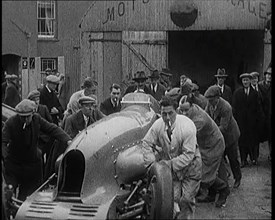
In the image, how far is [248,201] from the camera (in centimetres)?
1055

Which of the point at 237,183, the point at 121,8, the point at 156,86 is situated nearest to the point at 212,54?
the point at 121,8

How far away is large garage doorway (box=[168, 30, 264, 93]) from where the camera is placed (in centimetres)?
2364

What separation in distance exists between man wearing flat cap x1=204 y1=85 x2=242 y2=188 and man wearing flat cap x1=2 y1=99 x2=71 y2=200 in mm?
3057

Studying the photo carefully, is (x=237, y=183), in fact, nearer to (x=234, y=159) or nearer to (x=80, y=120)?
(x=234, y=159)

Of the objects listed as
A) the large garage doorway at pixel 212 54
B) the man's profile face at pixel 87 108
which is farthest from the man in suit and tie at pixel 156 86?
the large garage doorway at pixel 212 54

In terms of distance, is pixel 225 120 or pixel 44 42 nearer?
pixel 225 120

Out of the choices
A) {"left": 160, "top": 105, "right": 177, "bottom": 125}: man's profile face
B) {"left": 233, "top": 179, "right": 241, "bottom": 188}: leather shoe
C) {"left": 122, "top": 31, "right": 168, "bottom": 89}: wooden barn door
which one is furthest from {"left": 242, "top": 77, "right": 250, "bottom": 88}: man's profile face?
{"left": 122, "top": 31, "right": 168, "bottom": 89}: wooden barn door

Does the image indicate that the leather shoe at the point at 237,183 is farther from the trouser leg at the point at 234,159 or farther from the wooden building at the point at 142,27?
the wooden building at the point at 142,27

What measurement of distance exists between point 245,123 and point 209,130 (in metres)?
3.38

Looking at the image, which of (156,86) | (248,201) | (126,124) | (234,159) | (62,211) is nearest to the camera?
(62,211)

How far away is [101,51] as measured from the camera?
63.9 feet

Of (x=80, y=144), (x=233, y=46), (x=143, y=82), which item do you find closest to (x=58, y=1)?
(x=143, y=82)

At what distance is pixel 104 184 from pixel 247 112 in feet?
A: 19.6

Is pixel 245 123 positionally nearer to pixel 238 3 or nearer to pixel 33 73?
pixel 238 3
